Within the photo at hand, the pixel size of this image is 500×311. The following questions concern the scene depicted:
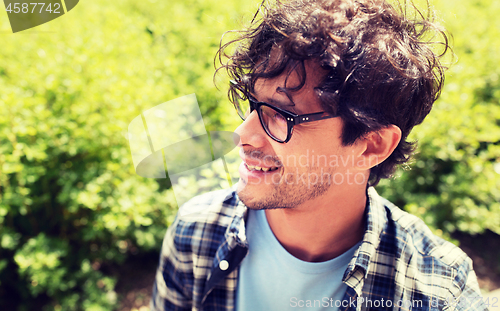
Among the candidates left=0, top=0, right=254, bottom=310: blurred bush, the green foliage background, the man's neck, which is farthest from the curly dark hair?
left=0, top=0, right=254, bottom=310: blurred bush

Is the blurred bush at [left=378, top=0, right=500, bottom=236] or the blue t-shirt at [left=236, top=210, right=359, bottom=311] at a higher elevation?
the blue t-shirt at [left=236, top=210, right=359, bottom=311]

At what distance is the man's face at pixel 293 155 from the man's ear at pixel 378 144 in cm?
6

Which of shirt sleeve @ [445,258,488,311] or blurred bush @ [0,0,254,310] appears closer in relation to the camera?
shirt sleeve @ [445,258,488,311]

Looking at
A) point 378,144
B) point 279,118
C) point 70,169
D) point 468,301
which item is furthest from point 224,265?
point 70,169

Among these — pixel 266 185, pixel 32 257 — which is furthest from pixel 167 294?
pixel 32 257

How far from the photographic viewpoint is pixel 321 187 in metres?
1.44

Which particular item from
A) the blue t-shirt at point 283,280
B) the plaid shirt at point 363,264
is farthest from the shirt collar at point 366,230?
the blue t-shirt at point 283,280

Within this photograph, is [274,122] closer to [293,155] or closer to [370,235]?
[293,155]

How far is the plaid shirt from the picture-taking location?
1375 millimetres

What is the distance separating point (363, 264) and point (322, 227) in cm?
24

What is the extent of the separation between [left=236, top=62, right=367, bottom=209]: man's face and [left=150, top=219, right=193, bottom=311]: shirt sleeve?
1.48ft

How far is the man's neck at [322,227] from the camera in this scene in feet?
4.94

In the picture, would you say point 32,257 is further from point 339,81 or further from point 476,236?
point 476,236

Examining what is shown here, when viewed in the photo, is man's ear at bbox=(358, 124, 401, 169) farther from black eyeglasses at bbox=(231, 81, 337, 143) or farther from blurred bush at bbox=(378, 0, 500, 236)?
blurred bush at bbox=(378, 0, 500, 236)
